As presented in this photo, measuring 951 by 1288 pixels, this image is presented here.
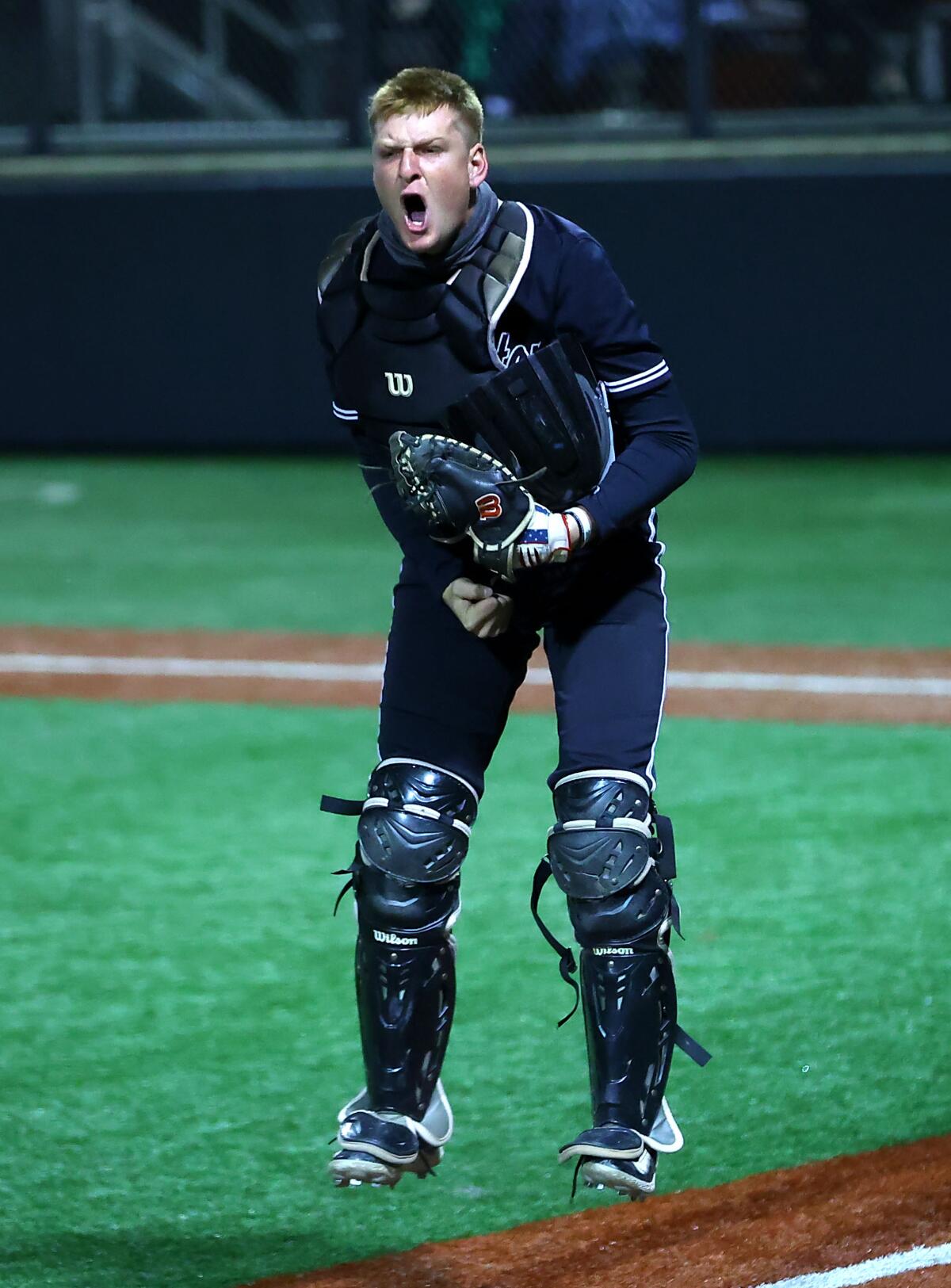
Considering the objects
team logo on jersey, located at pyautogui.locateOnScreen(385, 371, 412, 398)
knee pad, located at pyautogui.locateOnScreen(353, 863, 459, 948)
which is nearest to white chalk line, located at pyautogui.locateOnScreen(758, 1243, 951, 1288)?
knee pad, located at pyautogui.locateOnScreen(353, 863, 459, 948)

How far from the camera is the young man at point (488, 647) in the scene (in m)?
3.38

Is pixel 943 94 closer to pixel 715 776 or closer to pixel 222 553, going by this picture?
pixel 222 553

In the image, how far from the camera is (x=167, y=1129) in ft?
13.1

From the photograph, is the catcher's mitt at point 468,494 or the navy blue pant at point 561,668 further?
the navy blue pant at point 561,668

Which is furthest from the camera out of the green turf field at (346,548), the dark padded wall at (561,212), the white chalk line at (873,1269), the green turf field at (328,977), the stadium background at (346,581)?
the dark padded wall at (561,212)

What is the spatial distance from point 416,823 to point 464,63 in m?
12.0

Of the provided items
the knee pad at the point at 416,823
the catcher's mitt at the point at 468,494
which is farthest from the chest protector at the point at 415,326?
the knee pad at the point at 416,823

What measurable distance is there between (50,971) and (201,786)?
1.86m

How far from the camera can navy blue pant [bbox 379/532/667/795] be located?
348cm

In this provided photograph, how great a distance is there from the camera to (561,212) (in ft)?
47.2

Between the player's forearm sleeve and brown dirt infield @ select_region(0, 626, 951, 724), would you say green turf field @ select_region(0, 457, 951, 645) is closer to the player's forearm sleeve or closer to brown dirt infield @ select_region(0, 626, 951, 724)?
brown dirt infield @ select_region(0, 626, 951, 724)

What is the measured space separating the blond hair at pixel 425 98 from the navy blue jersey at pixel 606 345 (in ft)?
0.69

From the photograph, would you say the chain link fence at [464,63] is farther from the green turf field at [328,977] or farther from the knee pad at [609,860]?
the knee pad at [609,860]

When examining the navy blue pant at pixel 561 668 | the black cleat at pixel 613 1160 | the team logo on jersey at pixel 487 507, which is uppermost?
the team logo on jersey at pixel 487 507
